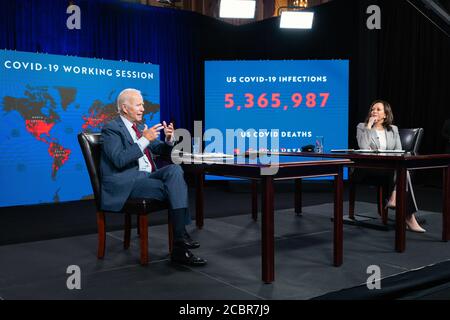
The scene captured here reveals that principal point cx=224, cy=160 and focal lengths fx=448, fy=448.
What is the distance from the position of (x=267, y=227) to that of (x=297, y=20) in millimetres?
4671

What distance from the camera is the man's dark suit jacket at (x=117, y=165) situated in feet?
9.23

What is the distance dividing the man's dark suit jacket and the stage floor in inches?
17.3

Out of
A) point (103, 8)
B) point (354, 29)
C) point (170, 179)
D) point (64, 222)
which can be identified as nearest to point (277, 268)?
point (170, 179)

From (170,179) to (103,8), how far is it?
422 centimetres

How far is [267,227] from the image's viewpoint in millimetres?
2490

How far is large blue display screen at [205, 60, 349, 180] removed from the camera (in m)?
6.28

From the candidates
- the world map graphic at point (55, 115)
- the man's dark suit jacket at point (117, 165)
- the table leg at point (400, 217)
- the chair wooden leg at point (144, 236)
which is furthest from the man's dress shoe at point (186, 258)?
the world map graphic at point (55, 115)

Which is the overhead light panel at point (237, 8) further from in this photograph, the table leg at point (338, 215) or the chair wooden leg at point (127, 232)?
the table leg at point (338, 215)

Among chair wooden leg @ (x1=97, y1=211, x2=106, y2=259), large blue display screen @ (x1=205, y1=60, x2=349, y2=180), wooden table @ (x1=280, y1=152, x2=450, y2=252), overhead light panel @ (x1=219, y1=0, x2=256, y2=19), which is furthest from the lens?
large blue display screen @ (x1=205, y1=60, x2=349, y2=180)

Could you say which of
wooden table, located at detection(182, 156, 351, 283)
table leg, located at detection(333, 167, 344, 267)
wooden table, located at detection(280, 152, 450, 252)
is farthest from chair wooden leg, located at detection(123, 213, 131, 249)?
table leg, located at detection(333, 167, 344, 267)

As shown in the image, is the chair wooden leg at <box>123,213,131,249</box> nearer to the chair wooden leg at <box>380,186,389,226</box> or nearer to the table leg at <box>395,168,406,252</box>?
the table leg at <box>395,168,406,252</box>

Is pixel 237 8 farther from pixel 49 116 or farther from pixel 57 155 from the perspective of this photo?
pixel 57 155

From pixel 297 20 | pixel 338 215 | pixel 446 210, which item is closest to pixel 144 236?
pixel 338 215
